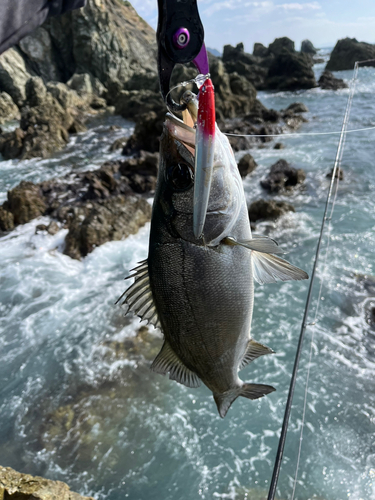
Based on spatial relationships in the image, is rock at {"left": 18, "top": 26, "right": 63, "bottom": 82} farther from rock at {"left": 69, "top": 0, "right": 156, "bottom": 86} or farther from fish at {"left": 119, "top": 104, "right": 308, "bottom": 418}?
fish at {"left": 119, "top": 104, "right": 308, "bottom": 418}

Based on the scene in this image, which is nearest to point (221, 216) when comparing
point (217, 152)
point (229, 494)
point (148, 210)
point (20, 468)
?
point (217, 152)

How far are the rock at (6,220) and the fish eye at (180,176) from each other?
32.4 feet

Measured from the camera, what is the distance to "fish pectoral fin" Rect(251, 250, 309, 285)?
1.58 m

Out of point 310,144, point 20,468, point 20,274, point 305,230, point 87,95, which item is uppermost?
point 87,95

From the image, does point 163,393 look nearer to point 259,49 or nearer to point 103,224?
point 103,224

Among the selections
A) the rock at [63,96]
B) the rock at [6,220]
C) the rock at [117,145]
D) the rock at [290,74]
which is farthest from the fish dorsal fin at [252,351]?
the rock at [290,74]

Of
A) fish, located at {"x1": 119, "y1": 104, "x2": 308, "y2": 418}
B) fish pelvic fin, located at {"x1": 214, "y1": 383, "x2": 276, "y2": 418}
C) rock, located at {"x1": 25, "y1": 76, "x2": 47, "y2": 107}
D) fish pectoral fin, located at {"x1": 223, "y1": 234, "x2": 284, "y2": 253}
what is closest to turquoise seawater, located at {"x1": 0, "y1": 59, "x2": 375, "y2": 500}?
fish pelvic fin, located at {"x1": 214, "y1": 383, "x2": 276, "y2": 418}

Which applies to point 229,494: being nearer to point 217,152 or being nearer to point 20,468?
point 20,468

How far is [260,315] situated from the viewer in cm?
654

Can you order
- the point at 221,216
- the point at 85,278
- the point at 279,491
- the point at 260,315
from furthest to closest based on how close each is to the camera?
the point at 85,278, the point at 260,315, the point at 279,491, the point at 221,216

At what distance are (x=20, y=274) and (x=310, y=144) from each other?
1329cm

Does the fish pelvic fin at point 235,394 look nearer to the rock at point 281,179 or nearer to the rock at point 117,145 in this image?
the rock at point 281,179

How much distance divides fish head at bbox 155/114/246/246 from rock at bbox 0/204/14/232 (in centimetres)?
982

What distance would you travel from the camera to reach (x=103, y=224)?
348 inches
